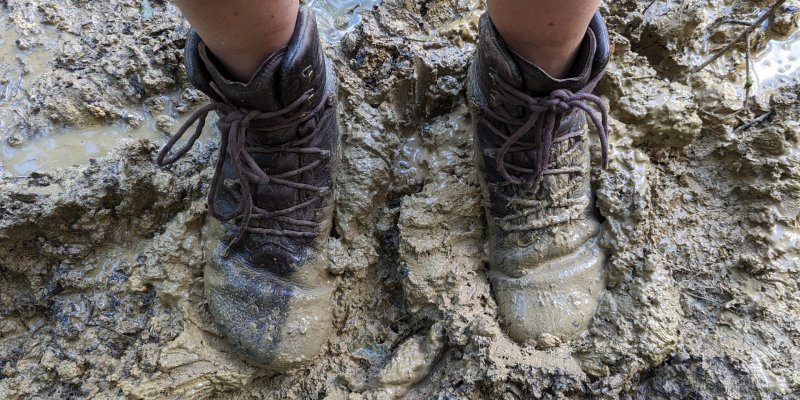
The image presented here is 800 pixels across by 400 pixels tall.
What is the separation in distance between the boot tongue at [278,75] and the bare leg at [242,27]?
2 cm

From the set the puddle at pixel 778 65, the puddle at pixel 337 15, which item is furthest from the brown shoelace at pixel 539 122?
the puddle at pixel 778 65

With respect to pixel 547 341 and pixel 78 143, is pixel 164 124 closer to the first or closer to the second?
pixel 78 143

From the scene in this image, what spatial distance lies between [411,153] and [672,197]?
78 centimetres

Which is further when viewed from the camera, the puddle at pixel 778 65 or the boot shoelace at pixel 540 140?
the puddle at pixel 778 65

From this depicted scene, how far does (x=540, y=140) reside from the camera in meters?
1.11

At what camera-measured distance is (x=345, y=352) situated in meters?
1.32

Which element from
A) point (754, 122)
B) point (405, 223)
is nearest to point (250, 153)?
point (405, 223)

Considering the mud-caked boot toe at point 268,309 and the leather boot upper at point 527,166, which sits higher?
the leather boot upper at point 527,166

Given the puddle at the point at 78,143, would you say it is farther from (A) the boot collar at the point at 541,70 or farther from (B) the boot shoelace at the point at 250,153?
(A) the boot collar at the point at 541,70

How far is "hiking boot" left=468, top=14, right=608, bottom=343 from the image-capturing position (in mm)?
1156

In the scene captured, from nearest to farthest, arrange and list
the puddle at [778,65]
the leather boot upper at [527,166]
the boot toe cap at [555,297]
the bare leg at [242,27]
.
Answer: the bare leg at [242,27] < the leather boot upper at [527,166] < the boot toe cap at [555,297] < the puddle at [778,65]

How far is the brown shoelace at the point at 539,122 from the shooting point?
1012 millimetres

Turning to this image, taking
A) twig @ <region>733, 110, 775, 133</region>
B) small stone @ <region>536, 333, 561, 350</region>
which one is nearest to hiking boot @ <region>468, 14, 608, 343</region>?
small stone @ <region>536, 333, 561, 350</region>

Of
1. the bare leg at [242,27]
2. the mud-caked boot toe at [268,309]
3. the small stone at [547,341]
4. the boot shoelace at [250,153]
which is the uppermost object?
the bare leg at [242,27]
